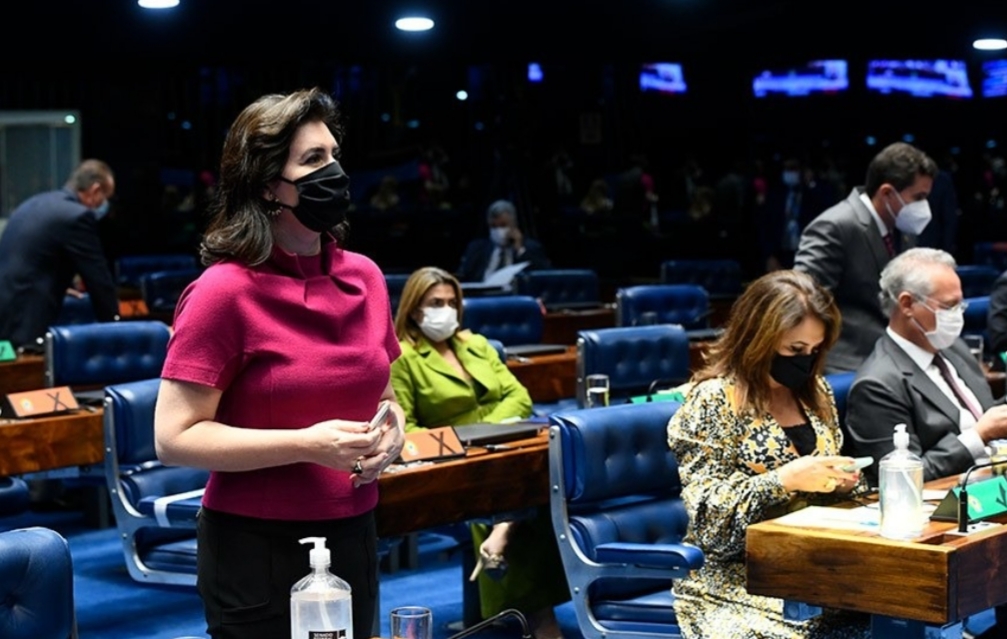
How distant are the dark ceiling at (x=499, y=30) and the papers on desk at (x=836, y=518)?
7716mm

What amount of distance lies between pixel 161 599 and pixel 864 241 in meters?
2.89

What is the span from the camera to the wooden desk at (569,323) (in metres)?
9.91

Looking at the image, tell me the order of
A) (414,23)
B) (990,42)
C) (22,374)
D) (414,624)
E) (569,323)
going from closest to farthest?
(414,624) → (22,374) → (569,323) → (414,23) → (990,42)

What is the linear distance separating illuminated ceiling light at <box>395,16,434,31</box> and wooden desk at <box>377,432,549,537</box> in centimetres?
679

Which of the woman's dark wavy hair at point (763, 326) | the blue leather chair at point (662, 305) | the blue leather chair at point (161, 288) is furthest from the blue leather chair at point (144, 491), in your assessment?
the blue leather chair at point (161, 288)

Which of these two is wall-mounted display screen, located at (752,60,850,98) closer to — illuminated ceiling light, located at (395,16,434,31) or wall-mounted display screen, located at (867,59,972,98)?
wall-mounted display screen, located at (867,59,972,98)

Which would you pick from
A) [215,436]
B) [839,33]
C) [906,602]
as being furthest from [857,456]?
[839,33]

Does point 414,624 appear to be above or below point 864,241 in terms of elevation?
below

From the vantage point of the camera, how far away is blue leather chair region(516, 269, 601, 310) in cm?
1073

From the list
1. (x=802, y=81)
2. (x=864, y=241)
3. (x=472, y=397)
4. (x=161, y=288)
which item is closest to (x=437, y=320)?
(x=472, y=397)

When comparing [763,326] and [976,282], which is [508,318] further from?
[763,326]

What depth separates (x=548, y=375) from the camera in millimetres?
7504

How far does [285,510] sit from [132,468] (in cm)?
251

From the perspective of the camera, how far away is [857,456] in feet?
14.4
